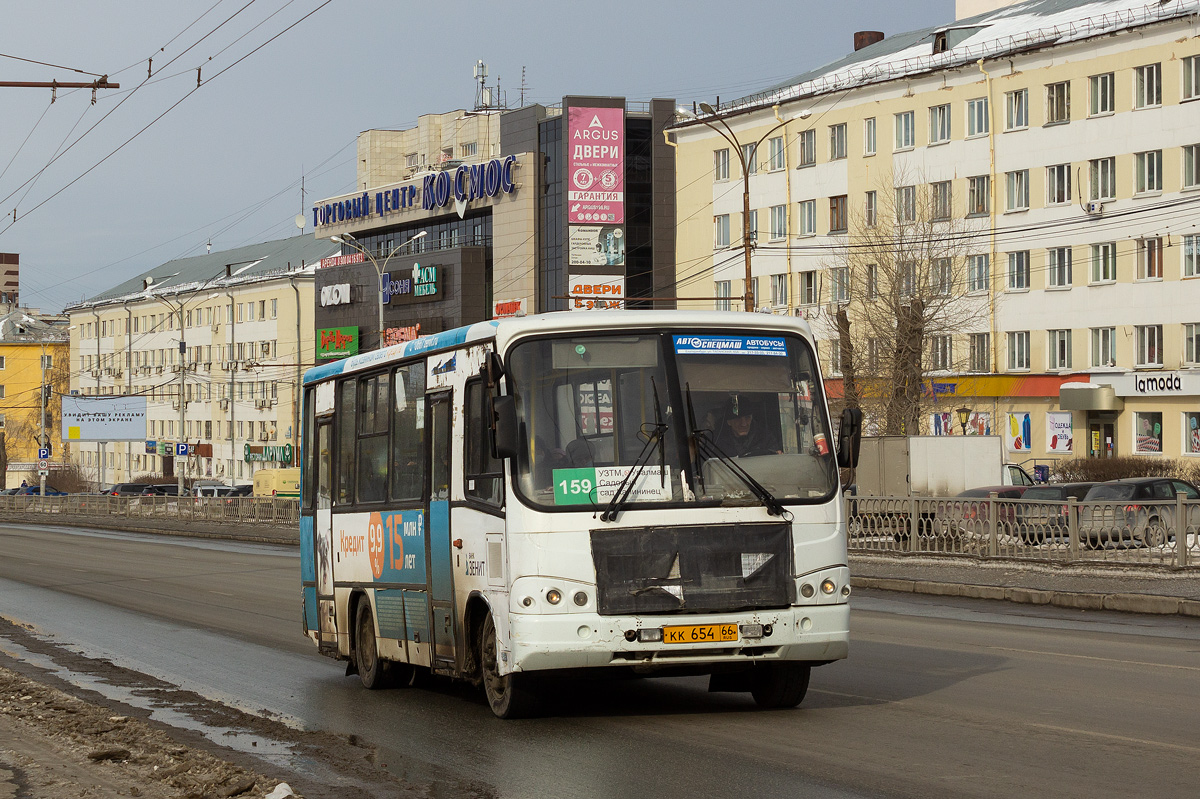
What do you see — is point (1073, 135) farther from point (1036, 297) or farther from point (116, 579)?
point (116, 579)

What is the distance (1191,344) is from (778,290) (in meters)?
20.8

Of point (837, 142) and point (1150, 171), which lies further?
point (837, 142)

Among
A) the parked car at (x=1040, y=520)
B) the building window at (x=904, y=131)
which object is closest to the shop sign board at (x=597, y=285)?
the building window at (x=904, y=131)

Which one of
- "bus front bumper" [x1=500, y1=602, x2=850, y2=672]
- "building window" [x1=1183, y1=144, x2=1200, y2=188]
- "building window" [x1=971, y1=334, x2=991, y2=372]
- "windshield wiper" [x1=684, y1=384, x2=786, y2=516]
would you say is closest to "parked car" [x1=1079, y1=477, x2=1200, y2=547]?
"windshield wiper" [x1=684, y1=384, x2=786, y2=516]

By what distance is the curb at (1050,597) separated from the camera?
19.5 meters

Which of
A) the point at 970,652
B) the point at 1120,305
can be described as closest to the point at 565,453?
the point at 970,652

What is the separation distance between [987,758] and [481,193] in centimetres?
8162

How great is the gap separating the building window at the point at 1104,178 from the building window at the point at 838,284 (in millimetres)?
10065

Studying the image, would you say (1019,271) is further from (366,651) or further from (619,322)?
(619,322)

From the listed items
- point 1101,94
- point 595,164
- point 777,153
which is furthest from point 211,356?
point 1101,94

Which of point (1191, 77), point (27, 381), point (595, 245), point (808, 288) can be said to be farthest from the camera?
point (27, 381)

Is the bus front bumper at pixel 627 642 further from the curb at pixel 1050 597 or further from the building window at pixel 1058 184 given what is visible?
the building window at pixel 1058 184

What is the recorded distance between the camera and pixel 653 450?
997 cm

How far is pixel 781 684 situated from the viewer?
10.6 metres
